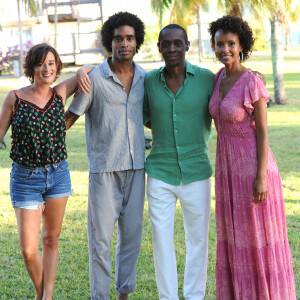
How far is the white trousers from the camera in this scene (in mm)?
4180

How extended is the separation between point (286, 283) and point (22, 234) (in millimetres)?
1905

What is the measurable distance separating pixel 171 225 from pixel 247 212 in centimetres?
65

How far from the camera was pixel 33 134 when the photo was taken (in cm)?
380

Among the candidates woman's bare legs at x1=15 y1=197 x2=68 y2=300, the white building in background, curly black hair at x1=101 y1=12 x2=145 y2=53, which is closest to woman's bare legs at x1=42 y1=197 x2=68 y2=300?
woman's bare legs at x1=15 y1=197 x2=68 y2=300

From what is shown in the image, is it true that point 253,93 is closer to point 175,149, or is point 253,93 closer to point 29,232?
point 175,149

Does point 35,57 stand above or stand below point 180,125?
above

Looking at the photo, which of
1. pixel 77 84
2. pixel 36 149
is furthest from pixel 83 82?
pixel 36 149

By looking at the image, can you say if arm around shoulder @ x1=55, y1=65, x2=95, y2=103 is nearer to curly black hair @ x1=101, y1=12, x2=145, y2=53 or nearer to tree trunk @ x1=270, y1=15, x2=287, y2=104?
curly black hair @ x1=101, y1=12, x2=145, y2=53

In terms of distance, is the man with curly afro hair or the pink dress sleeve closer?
the pink dress sleeve

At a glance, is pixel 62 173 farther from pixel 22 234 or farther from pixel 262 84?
pixel 262 84

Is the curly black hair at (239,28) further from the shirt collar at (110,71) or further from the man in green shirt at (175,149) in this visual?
the shirt collar at (110,71)

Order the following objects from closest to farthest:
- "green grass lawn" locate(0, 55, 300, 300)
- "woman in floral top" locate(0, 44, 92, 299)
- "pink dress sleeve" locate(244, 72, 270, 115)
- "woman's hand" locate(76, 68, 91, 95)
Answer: "pink dress sleeve" locate(244, 72, 270, 115) → "woman in floral top" locate(0, 44, 92, 299) → "woman's hand" locate(76, 68, 91, 95) → "green grass lawn" locate(0, 55, 300, 300)

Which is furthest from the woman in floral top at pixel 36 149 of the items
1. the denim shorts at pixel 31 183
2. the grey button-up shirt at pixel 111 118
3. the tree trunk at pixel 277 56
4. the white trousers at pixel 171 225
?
the tree trunk at pixel 277 56

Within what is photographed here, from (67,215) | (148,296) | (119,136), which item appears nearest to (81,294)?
(148,296)
